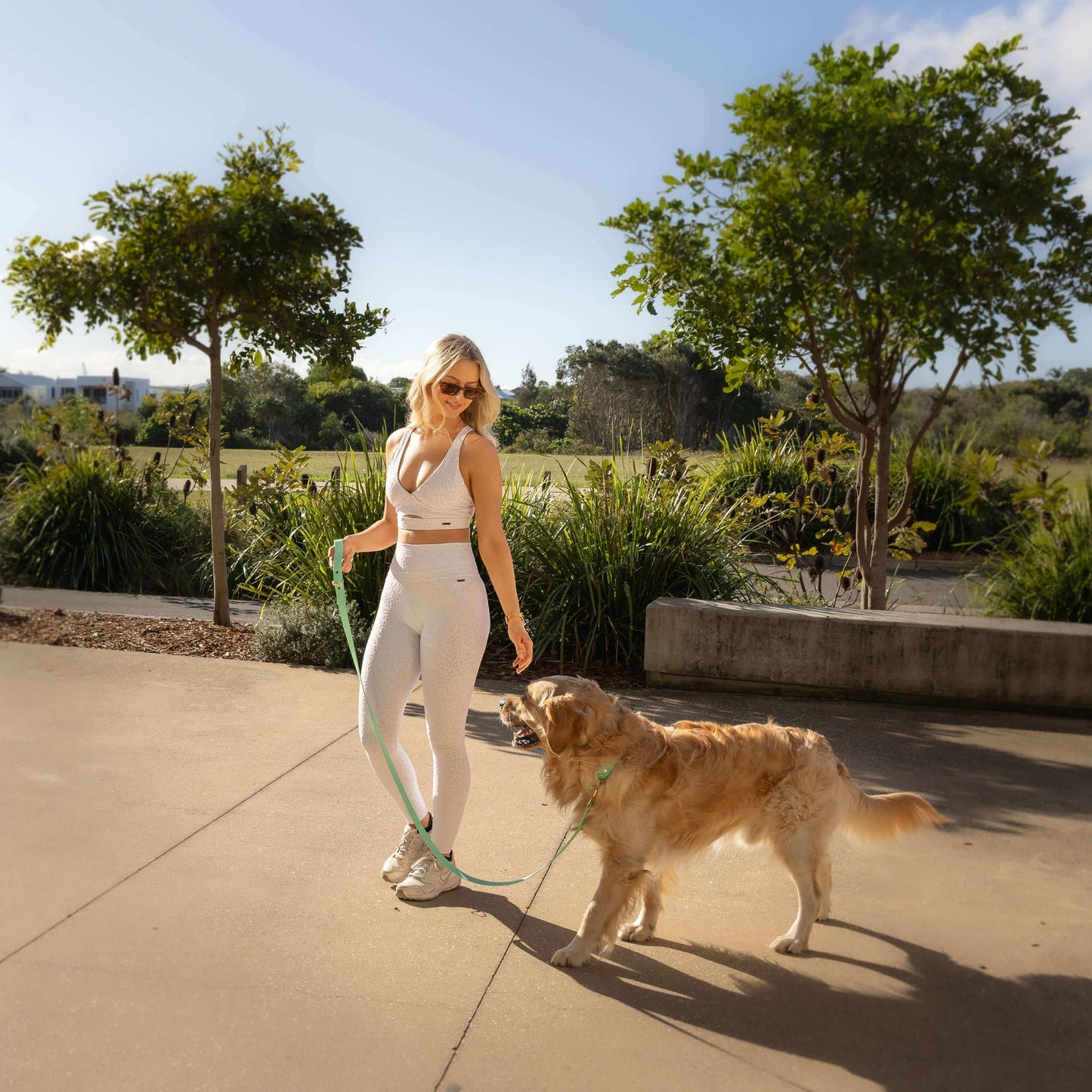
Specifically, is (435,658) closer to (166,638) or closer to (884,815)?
(884,815)

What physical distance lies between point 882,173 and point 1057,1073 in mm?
5431

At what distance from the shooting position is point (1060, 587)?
7711mm

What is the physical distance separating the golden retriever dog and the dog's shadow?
15 centimetres

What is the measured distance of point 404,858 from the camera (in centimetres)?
390

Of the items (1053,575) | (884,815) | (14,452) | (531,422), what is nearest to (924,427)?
(1053,575)

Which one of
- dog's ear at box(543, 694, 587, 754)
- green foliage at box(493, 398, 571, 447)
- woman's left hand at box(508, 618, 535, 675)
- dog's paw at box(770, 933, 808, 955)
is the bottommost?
dog's paw at box(770, 933, 808, 955)

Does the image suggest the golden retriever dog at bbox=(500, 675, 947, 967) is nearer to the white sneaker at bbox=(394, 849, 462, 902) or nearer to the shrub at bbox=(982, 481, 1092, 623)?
the white sneaker at bbox=(394, 849, 462, 902)

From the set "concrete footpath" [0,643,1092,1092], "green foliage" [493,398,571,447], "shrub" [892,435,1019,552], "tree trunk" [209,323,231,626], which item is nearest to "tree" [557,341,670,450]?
"green foliage" [493,398,571,447]

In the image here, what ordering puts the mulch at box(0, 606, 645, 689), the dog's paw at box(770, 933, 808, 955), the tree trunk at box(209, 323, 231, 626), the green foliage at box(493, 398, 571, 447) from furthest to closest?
the green foliage at box(493, 398, 571, 447)
the tree trunk at box(209, 323, 231, 626)
the mulch at box(0, 606, 645, 689)
the dog's paw at box(770, 933, 808, 955)

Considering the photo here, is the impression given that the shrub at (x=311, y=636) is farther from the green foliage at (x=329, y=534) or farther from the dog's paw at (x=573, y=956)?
the dog's paw at (x=573, y=956)

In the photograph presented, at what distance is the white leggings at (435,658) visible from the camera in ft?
12.1

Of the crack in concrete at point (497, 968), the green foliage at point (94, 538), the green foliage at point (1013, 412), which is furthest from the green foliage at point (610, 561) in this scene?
the green foliage at point (1013, 412)

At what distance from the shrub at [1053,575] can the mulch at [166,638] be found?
131 inches

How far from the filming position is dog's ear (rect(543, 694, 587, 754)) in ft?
10.5
